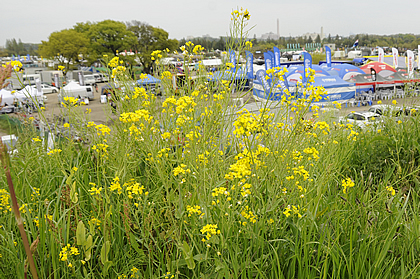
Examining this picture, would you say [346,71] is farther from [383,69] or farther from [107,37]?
[107,37]

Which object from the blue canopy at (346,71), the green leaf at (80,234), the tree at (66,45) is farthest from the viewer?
the tree at (66,45)

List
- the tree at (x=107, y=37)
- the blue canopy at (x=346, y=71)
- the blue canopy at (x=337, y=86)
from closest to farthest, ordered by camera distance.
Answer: the blue canopy at (x=337, y=86) < the blue canopy at (x=346, y=71) < the tree at (x=107, y=37)

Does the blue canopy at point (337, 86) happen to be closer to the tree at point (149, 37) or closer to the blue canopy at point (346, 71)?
the blue canopy at point (346, 71)

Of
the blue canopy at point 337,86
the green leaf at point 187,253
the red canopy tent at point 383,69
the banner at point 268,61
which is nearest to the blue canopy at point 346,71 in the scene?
the red canopy tent at point 383,69

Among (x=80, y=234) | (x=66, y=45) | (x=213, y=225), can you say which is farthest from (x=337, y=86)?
(x=66, y=45)

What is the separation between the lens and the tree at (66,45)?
35.7m

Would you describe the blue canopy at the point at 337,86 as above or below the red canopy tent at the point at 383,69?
below

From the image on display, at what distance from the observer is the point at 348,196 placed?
201 cm

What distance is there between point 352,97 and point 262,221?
53.0ft

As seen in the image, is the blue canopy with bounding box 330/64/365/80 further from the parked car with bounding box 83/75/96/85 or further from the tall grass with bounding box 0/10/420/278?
the parked car with bounding box 83/75/96/85

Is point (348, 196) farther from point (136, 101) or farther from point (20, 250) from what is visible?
point (20, 250)

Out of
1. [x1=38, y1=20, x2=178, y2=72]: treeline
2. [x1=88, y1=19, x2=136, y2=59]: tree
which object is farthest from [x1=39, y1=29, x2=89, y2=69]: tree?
[x1=88, y1=19, x2=136, y2=59]: tree

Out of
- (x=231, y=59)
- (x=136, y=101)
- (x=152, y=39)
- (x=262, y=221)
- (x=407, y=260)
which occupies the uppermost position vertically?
(x=152, y=39)

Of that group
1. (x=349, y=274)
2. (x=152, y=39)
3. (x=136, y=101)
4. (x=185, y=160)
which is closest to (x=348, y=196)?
(x=349, y=274)
